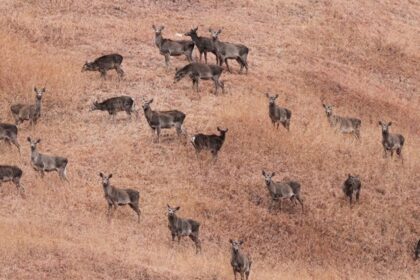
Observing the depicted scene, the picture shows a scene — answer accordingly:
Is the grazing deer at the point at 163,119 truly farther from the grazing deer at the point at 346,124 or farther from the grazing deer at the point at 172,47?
the grazing deer at the point at 172,47

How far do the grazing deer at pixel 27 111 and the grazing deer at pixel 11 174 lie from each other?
632 cm

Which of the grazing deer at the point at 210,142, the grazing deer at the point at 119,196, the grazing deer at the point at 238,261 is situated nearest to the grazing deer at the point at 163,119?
the grazing deer at the point at 210,142

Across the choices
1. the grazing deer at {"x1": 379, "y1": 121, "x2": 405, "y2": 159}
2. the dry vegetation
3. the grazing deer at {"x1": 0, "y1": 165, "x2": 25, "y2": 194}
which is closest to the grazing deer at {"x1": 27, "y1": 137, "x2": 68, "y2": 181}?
the dry vegetation

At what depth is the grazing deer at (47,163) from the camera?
111ft

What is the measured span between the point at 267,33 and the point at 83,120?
15731mm

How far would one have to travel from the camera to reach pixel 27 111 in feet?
126

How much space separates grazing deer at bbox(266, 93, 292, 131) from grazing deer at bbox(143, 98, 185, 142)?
3.87 m

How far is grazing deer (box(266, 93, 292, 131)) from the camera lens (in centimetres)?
3916

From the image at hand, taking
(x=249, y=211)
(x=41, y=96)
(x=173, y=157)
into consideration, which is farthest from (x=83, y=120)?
(x=249, y=211)

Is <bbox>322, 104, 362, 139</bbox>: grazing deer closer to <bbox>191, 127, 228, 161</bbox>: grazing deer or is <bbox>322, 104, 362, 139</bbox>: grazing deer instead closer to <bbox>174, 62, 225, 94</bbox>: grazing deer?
<bbox>174, 62, 225, 94</bbox>: grazing deer

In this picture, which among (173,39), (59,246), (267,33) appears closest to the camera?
(59,246)

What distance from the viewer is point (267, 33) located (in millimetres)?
52188

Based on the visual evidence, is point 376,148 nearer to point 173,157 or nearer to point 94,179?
point 173,157

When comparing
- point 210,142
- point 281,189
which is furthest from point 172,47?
point 281,189
